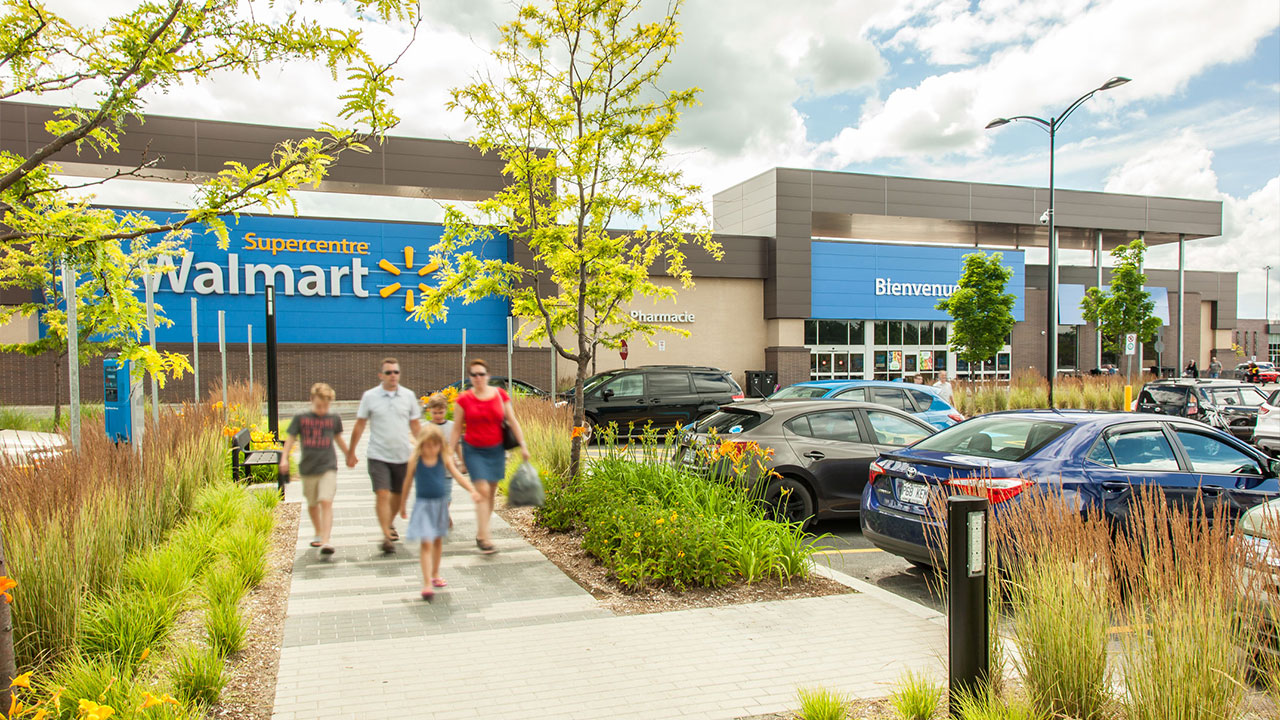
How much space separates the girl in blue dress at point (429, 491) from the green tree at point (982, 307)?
31.9 metres

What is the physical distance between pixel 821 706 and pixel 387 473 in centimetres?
296

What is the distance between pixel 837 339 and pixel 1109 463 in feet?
106

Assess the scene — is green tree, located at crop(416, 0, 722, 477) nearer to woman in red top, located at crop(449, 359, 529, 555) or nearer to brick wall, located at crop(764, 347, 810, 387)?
woman in red top, located at crop(449, 359, 529, 555)

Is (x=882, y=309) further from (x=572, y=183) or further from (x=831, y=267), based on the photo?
(x=572, y=183)

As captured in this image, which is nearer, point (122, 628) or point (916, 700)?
point (916, 700)

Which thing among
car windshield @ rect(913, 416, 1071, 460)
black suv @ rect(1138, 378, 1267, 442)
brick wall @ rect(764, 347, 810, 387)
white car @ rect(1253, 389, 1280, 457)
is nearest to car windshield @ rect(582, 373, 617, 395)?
car windshield @ rect(913, 416, 1071, 460)

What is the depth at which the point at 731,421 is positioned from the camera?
9.45m

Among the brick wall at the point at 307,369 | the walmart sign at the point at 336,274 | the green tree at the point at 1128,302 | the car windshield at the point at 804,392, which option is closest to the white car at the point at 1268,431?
the car windshield at the point at 804,392

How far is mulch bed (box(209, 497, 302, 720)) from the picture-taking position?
4.20m

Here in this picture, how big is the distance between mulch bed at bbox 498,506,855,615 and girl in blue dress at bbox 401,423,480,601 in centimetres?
394

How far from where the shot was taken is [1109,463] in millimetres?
6551

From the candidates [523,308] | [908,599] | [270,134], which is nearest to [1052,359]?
[908,599]

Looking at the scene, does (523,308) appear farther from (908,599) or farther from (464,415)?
(464,415)

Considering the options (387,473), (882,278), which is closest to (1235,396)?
(387,473)
